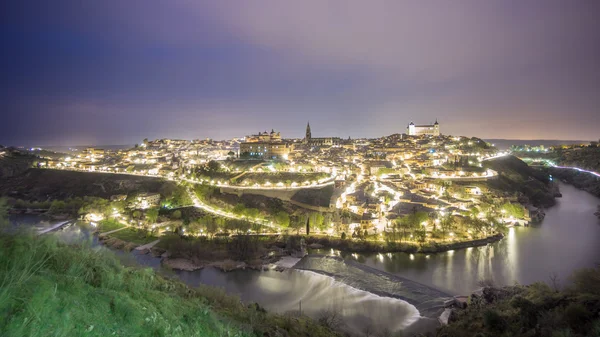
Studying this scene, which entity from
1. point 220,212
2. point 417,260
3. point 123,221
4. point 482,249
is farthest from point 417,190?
point 123,221

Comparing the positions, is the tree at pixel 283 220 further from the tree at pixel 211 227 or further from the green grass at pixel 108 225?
the green grass at pixel 108 225

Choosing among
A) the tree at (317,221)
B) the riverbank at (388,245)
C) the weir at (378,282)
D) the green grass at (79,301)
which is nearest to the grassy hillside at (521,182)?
the riverbank at (388,245)

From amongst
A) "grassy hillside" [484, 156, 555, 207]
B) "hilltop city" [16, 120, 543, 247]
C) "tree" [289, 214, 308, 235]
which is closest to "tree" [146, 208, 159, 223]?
"hilltop city" [16, 120, 543, 247]

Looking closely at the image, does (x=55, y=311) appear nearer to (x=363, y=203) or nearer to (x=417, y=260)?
(x=417, y=260)

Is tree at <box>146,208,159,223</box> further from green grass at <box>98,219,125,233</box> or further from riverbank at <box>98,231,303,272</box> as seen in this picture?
riverbank at <box>98,231,303,272</box>

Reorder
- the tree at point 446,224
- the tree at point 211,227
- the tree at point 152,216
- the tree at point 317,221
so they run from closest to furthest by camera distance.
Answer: the tree at point 446,224 → the tree at point 211,227 → the tree at point 317,221 → the tree at point 152,216

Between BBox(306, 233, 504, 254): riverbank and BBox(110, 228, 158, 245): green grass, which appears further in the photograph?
BBox(110, 228, 158, 245): green grass
